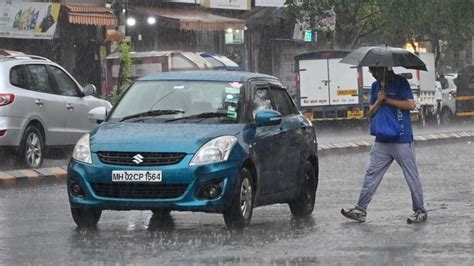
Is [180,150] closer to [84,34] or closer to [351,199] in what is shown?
[351,199]

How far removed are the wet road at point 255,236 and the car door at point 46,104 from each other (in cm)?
289

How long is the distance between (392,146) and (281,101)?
1.53m

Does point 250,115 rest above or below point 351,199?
above

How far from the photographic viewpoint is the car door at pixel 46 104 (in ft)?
63.2

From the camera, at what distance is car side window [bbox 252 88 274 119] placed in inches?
509

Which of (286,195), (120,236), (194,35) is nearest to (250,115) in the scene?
(286,195)

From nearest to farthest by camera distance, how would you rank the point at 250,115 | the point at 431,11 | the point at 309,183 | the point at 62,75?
the point at 250,115
the point at 309,183
the point at 62,75
the point at 431,11

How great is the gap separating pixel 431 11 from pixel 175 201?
13.4 metres

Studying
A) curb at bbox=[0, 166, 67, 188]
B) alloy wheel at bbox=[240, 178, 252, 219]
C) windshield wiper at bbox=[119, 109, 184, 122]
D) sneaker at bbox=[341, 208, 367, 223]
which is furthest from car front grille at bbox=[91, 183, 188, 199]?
curb at bbox=[0, 166, 67, 188]

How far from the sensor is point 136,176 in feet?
38.1

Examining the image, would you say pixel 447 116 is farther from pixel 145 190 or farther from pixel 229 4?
pixel 145 190

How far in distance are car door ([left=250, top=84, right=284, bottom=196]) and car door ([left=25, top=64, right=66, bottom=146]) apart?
6.75 m

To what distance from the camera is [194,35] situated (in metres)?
44.9

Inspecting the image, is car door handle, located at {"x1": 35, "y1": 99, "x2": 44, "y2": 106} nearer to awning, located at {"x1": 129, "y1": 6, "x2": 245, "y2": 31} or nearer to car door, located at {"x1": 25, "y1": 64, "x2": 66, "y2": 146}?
car door, located at {"x1": 25, "y1": 64, "x2": 66, "y2": 146}
